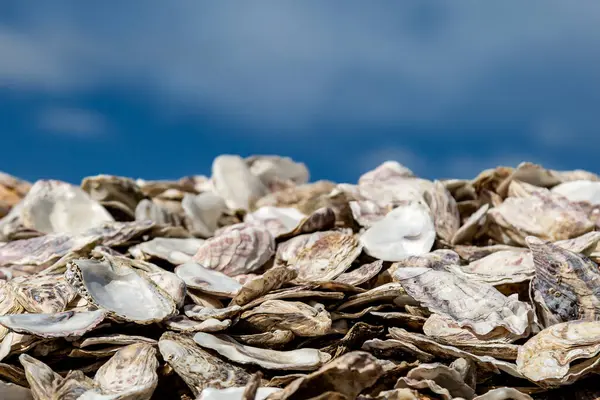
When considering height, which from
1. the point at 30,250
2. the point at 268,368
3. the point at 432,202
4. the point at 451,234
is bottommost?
the point at 268,368

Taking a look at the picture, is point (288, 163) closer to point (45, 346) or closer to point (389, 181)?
point (389, 181)

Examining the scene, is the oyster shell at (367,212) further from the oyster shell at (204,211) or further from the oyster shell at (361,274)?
the oyster shell at (204,211)

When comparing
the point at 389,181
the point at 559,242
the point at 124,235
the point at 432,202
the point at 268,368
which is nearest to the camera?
the point at 268,368

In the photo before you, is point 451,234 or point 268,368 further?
point 451,234

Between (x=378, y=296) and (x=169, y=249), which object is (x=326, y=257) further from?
(x=169, y=249)

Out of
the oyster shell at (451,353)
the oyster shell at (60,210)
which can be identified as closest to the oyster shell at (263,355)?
the oyster shell at (451,353)

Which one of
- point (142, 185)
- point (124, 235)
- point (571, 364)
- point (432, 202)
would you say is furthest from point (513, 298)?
point (142, 185)

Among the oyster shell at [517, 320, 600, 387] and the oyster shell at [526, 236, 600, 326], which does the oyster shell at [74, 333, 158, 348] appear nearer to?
the oyster shell at [517, 320, 600, 387]

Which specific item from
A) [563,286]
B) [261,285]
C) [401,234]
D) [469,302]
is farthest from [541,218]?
[261,285]
